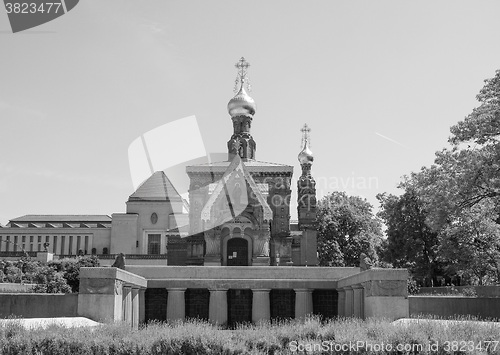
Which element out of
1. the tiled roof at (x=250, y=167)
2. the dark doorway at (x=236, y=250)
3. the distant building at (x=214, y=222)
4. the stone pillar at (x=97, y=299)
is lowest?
the stone pillar at (x=97, y=299)

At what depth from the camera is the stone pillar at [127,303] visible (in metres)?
20.8

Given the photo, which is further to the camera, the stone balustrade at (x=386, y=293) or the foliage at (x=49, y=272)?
the foliage at (x=49, y=272)

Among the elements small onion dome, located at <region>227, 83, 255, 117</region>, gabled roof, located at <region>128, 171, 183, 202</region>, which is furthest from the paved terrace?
gabled roof, located at <region>128, 171, 183, 202</region>

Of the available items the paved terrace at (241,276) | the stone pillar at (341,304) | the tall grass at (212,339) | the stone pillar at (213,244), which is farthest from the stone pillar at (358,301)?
the stone pillar at (213,244)

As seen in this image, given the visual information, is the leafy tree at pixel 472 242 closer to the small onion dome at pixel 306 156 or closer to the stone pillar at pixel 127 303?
the stone pillar at pixel 127 303

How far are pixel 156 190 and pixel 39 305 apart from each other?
49.7 metres

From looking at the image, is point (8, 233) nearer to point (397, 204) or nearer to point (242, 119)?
point (242, 119)

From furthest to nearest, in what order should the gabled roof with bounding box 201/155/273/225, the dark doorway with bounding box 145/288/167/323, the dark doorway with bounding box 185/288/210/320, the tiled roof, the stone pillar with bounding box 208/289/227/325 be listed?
the tiled roof < the gabled roof with bounding box 201/155/273/225 < the dark doorway with bounding box 185/288/210/320 < the dark doorway with bounding box 145/288/167/323 < the stone pillar with bounding box 208/289/227/325

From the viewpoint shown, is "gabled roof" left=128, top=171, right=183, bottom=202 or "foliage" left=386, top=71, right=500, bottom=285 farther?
"gabled roof" left=128, top=171, right=183, bottom=202

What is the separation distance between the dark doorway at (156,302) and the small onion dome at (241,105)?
29.0 m

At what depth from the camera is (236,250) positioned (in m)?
39.9

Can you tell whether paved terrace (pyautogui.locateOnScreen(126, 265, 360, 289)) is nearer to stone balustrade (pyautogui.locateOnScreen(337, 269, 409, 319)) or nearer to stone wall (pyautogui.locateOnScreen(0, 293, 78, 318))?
stone wall (pyautogui.locateOnScreen(0, 293, 78, 318))

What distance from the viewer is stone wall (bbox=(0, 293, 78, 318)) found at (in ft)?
63.7

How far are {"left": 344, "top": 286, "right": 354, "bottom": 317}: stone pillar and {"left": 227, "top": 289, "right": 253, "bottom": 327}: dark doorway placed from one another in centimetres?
509
